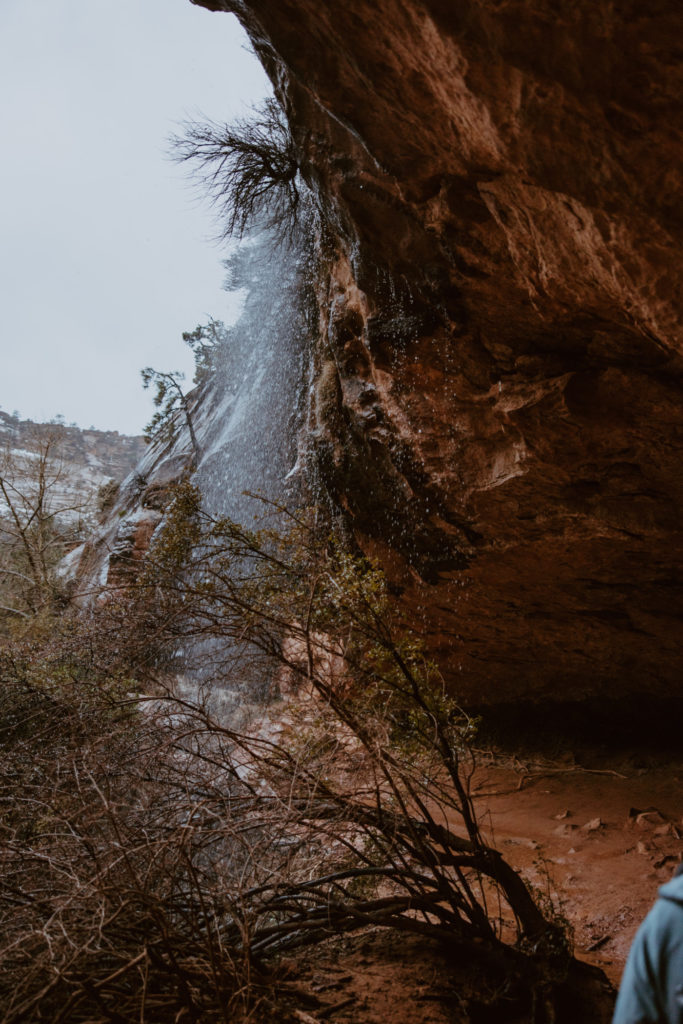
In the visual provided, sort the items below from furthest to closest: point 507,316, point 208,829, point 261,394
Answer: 1. point 261,394
2. point 507,316
3. point 208,829

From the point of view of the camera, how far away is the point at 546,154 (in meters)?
3.13

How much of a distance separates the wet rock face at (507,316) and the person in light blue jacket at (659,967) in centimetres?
288

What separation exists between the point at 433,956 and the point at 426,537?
15.3ft

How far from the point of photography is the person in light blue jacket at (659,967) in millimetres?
1181

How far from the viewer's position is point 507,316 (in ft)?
16.9

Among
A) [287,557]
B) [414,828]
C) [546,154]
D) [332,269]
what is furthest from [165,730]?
[332,269]

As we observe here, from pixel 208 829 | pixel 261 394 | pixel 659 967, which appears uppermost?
pixel 261 394

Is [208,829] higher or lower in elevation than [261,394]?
lower

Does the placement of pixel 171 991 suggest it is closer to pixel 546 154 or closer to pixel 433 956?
pixel 433 956

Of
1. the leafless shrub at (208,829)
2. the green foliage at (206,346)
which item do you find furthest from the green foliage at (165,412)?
the leafless shrub at (208,829)

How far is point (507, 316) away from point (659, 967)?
4682mm

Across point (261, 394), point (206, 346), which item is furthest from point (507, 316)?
point (206, 346)

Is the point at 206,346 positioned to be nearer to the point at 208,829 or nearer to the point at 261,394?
the point at 261,394

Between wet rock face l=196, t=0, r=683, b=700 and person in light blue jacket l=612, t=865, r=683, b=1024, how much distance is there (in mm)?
2878
